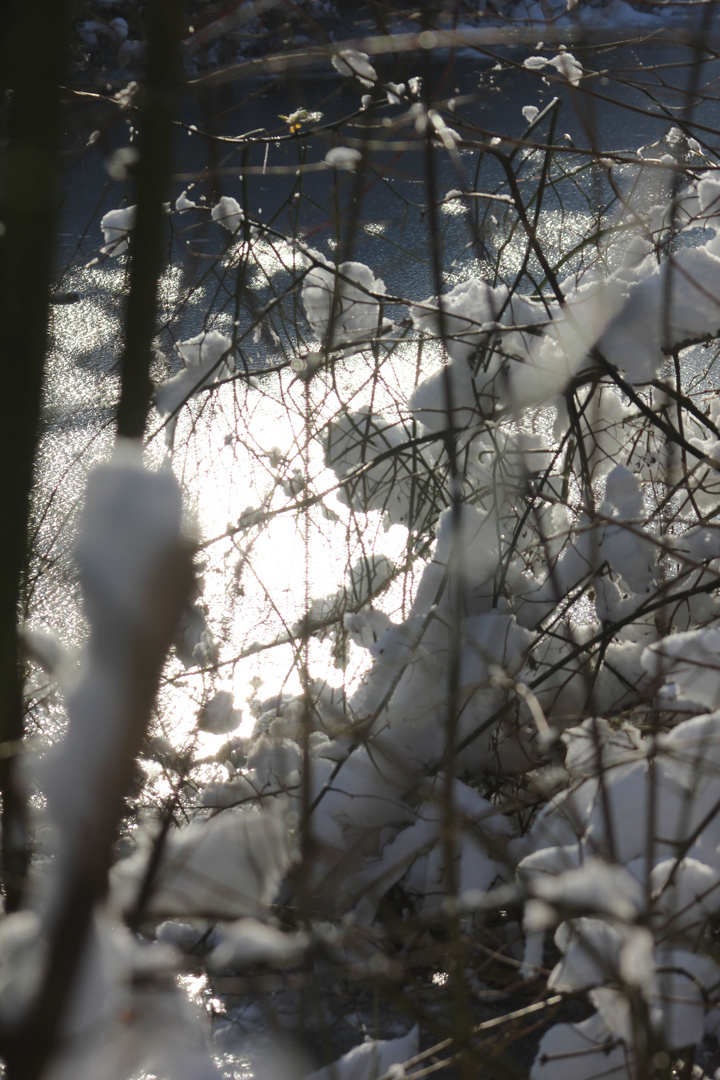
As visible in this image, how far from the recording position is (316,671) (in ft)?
3.32

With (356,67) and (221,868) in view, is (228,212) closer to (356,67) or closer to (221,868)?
(356,67)

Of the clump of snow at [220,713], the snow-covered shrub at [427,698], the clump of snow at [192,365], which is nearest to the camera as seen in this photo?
the snow-covered shrub at [427,698]

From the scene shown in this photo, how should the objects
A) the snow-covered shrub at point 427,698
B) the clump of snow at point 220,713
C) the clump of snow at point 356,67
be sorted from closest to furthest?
1. the snow-covered shrub at point 427,698
2. the clump of snow at point 356,67
3. the clump of snow at point 220,713

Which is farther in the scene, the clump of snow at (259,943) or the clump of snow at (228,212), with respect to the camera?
the clump of snow at (228,212)

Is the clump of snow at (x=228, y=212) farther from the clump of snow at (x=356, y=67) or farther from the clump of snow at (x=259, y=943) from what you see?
the clump of snow at (x=259, y=943)

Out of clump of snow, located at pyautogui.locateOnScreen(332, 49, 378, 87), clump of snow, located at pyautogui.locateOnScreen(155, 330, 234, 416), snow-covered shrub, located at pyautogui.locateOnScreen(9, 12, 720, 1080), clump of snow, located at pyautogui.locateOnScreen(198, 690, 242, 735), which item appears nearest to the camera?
snow-covered shrub, located at pyautogui.locateOnScreen(9, 12, 720, 1080)

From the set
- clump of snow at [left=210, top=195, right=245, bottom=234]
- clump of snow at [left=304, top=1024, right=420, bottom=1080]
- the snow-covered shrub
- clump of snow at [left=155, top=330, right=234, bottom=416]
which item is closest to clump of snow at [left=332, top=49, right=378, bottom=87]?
the snow-covered shrub

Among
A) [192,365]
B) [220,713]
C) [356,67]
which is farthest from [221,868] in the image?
[192,365]

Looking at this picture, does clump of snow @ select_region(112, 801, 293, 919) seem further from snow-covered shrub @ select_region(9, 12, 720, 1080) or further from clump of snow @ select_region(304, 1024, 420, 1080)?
clump of snow @ select_region(304, 1024, 420, 1080)

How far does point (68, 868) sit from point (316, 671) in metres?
0.88

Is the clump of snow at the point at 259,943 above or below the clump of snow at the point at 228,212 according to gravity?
below

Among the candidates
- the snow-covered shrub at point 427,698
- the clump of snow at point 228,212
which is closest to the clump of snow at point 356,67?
the snow-covered shrub at point 427,698

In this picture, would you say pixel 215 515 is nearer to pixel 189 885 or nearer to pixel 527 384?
pixel 527 384

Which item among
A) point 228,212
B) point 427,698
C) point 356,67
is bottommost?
point 427,698
